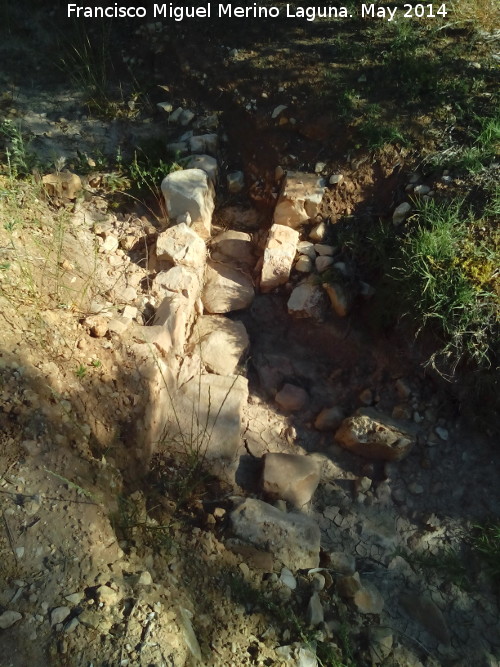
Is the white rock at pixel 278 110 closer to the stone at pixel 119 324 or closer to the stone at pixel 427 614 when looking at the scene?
the stone at pixel 119 324

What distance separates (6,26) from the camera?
201 inches

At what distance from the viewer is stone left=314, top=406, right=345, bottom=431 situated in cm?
365

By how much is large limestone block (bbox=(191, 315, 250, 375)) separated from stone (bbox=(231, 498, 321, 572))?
100 cm

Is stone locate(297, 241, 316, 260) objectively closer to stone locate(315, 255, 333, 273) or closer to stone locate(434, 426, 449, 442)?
stone locate(315, 255, 333, 273)

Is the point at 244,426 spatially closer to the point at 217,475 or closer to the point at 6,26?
the point at 217,475

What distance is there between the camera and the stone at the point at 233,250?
13.8ft

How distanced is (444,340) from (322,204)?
1290mm

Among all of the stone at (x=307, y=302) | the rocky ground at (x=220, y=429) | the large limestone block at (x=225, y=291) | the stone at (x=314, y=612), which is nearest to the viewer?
the rocky ground at (x=220, y=429)

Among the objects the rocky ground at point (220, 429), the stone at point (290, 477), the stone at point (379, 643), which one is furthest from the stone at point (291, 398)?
the stone at point (379, 643)

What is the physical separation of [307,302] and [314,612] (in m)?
1.86

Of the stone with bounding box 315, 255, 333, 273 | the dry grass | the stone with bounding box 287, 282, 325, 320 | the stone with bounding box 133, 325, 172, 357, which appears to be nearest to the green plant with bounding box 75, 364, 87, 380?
the stone with bounding box 133, 325, 172, 357

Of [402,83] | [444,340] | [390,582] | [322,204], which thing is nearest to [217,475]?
[390,582]

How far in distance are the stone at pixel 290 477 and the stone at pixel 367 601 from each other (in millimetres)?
592

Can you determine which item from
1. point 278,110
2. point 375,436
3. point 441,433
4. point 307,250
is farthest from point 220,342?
point 278,110
